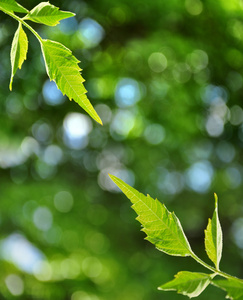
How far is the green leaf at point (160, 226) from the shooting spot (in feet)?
0.55

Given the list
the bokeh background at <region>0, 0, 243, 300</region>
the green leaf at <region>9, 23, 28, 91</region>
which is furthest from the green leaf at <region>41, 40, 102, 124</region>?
the bokeh background at <region>0, 0, 243, 300</region>

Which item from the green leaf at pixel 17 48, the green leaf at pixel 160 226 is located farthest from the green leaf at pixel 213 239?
the green leaf at pixel 17 48

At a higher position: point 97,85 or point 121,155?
point 97,85

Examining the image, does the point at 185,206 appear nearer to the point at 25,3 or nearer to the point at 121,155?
the point at 121,155

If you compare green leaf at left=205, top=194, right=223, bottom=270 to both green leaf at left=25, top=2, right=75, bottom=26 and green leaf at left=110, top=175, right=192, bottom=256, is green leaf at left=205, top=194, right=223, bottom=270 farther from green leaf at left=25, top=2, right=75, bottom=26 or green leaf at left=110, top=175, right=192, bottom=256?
green leaf at left=25, top=2, right=75, bottom=26

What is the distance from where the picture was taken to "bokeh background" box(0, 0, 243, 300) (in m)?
2.46

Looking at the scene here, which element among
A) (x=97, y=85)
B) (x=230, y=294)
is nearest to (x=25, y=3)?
(x=97, y=85)

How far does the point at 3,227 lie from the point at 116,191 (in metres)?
0.88

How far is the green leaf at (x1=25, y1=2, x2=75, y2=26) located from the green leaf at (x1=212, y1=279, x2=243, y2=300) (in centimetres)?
14

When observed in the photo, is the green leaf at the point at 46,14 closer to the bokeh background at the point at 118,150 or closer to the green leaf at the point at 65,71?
the green leaf at the point at 65,71

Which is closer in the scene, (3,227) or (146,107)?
(146,107)

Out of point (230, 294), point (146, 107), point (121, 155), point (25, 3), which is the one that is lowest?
point (121, 155)

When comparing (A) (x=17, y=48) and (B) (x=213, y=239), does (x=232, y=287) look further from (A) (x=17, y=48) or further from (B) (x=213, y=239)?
(A) (x=17, y=48)

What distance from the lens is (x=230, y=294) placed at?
5.7 inches
